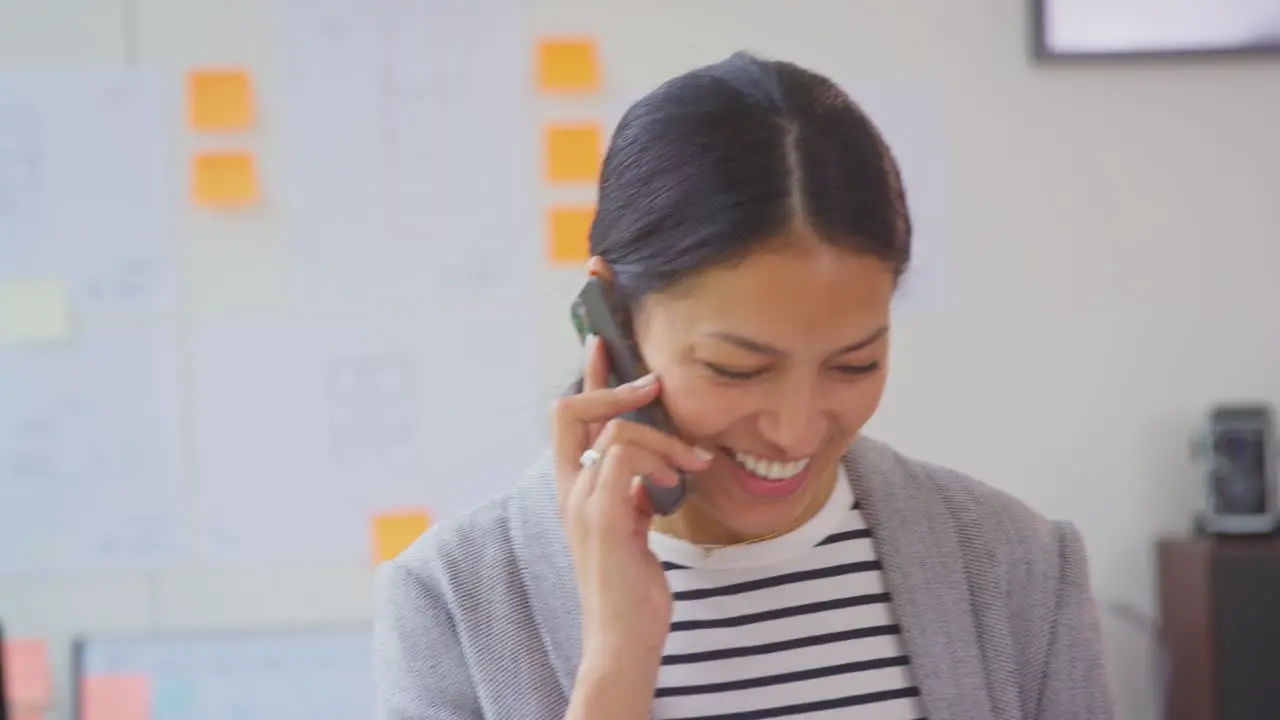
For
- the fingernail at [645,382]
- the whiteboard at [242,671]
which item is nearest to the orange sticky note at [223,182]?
the whiteboard at [242,671]

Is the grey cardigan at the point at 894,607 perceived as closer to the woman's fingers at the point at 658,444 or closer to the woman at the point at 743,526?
the woman at the point at 743,526

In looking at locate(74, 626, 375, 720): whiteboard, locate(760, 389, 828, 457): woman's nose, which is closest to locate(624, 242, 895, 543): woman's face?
locate(760, 389, 828, 457): woman's nose

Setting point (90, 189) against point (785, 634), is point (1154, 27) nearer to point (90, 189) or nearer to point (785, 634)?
point (785, 634)

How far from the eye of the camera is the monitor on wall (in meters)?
1.80

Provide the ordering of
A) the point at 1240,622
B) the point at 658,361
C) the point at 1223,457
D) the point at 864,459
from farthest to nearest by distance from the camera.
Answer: the point at 1223,457 < the point at 1240,622 < the point at 864,459 < the point at 658,361

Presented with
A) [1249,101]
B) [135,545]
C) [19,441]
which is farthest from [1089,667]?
[19,441]

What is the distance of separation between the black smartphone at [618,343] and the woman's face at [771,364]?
0.04 ft

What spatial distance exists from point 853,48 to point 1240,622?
0.99 metres

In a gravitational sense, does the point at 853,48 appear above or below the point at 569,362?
above

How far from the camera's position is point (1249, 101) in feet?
5.98

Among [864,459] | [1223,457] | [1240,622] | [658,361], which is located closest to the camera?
[658,361]

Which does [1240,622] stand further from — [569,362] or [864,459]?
[569,362]

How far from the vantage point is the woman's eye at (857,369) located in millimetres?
876

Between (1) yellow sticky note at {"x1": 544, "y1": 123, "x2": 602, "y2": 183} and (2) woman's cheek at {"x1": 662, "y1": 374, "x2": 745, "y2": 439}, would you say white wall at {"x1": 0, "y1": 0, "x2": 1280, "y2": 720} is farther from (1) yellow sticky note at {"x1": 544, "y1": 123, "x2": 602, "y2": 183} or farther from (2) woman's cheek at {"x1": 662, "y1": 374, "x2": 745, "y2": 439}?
(2) woman's cheek at {"x1": 662, "y1": 374, "x2": 745, "y2": 439}
